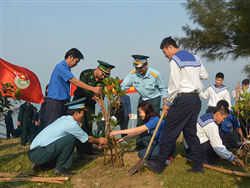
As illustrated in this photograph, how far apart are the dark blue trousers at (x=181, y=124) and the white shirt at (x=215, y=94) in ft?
10.1

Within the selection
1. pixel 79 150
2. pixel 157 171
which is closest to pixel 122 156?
pixel 79 150

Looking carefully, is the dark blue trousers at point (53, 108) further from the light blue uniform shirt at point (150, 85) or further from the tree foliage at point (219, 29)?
the tree foliage at point (219, 29)

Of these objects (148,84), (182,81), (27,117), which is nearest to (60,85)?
(148,84)

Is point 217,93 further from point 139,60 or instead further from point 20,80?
point 20,80

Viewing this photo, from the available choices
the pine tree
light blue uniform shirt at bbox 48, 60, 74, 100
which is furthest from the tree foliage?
light blue uniform shirt at bbox 48, 60, 74, 100

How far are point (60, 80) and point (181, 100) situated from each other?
2112 millimetres

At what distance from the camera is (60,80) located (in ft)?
13.2

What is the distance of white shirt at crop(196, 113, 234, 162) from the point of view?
3672 mm

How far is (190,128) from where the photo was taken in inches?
136

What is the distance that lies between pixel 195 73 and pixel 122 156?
7.33ft

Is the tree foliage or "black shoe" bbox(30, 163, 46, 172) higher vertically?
the tree foliage

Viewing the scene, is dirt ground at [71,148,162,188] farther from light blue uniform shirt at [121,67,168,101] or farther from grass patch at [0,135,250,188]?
light blue uniform shirt at [121,67,168,101]

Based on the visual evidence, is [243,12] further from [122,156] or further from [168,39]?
[122,156]

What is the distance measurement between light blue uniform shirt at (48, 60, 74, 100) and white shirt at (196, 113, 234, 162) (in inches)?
94.7
